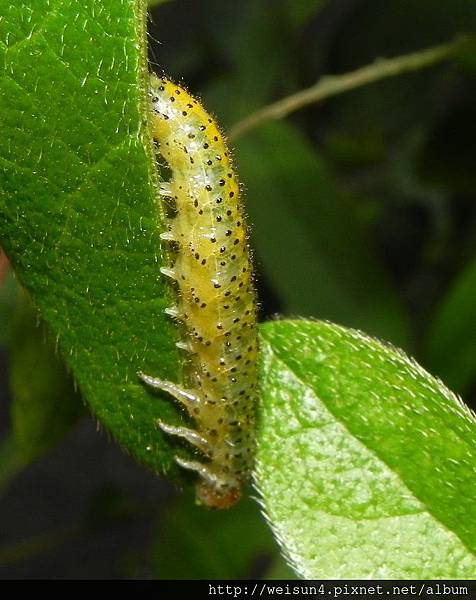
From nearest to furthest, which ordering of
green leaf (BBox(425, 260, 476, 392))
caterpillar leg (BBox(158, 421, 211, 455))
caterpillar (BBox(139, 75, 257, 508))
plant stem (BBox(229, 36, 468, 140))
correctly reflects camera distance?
caterpillar leg (BBox(158, 421, 211, 455)) → caterpillar (BBox(139, 75, 257, 508)) → plant stem (BBox(229, 36, 468, 140)) → green leaf (BBox(425, 260, 476, 392))

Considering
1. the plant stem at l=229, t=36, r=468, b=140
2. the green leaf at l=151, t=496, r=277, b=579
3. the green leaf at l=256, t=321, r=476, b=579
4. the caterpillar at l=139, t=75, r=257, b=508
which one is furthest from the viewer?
the green leaf at l=151, t=496, r=277, b=579

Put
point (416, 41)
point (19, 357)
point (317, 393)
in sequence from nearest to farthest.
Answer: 1. point (317, 393)
2. point (19, 357)
3. point (416, 41)

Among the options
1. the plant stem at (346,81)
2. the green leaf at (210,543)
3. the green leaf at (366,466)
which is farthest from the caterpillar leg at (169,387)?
the green leaf at (210,543)

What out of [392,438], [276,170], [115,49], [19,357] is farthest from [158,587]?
[115,49]

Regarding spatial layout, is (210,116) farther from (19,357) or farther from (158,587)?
(158,587)

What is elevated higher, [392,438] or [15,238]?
[15,238]

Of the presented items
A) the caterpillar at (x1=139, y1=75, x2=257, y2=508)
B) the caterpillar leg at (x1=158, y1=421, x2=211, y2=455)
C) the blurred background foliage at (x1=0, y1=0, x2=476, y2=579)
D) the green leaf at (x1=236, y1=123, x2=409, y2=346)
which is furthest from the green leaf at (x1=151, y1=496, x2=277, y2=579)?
the caterpillar leg at (x1=158, y1=421, x2=211, y2=455)

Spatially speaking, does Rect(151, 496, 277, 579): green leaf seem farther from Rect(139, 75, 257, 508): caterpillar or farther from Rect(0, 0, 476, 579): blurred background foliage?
Rect(139, 75, 257, 508): caterpillar
